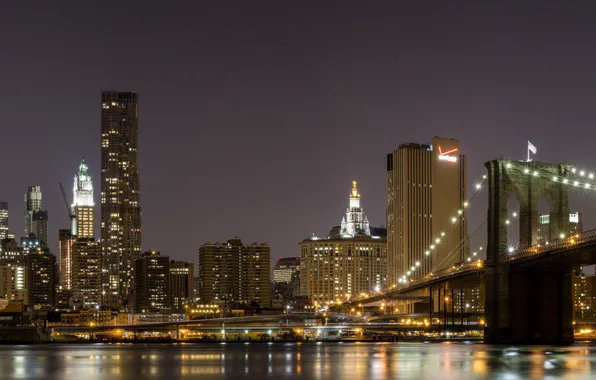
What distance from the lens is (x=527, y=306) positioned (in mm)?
81938

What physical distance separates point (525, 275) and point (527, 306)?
8.53 ft

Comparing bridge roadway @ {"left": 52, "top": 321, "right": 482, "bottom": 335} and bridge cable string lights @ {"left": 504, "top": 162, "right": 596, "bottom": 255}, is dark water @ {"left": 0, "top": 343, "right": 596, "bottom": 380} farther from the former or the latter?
bridge roadway @ {"left": 52, "top": 321, "right": 482, "bottom": 335}

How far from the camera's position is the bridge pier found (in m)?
80.8

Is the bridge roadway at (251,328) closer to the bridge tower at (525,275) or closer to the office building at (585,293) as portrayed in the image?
the bridge tower at (525,275)

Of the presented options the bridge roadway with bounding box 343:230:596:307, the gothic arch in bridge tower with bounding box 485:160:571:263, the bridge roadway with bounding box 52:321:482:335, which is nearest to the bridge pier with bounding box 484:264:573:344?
the bridge roadway with bounding box 343:230:596:307

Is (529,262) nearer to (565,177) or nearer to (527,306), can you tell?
(527,306)

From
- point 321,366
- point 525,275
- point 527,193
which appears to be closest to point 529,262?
point 525,275

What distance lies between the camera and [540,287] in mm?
82438

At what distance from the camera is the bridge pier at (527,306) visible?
80.8 m

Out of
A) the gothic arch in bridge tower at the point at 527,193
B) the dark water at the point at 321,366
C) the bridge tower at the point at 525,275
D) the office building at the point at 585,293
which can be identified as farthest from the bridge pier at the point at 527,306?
the office building at the point at 585,293

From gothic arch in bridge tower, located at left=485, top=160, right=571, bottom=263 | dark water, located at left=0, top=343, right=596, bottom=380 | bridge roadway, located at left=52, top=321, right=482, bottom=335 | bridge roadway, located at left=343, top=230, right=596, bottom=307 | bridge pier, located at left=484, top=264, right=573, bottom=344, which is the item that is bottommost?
bridge roadway, located at left=52, top=321, right=482, bottom=335

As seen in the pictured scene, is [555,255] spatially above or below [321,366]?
above

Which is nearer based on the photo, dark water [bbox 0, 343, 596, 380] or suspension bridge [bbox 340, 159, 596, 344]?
dark water [bbox 0, 343, 596, 380]

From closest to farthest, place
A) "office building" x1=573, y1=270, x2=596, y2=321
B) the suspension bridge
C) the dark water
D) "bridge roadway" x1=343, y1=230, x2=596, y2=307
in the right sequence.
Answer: the dark water, "bridge roadway" x1=343, y1=230, x2=596, y2=307, the suspension bridge, "office building" x1=573, y1=270, x2=596, y2=321
